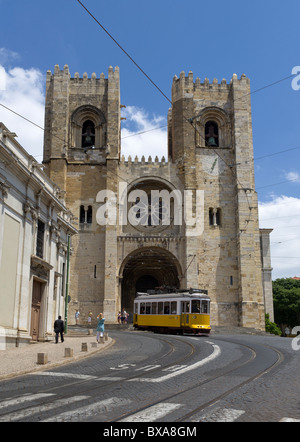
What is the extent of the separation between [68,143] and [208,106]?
39.4 feet

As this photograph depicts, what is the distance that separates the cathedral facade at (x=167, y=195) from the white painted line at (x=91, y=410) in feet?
91.4

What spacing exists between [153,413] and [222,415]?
877mm

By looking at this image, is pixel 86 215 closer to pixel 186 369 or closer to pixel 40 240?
pixel 40 240

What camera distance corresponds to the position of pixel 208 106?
3947 cm

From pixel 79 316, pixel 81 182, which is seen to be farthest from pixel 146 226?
pixel 79 316

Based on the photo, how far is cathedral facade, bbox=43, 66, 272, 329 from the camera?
117ft

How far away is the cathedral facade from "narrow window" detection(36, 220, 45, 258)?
14666 millimetres

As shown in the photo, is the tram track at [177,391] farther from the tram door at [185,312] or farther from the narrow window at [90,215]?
the narrow window at [90,215]

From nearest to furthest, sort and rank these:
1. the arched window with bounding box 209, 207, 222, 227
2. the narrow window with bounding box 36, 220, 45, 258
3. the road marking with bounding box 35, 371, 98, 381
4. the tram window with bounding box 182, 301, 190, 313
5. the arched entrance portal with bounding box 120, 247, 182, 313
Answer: the road marking with bounding box 35, 371, 98, 381 < the narrow window with bounding box 36, 220, 45, 258 < the tram window with bounding box 182, 301, 190, 313 < the arched window with bounding box 209, 207, 222, 227 < the arched entrance portal with bounding box 120, 247, 182, 313

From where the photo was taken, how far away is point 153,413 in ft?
19.9

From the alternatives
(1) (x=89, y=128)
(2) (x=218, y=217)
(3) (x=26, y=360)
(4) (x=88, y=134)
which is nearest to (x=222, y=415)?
(3) (x=26, y=360)

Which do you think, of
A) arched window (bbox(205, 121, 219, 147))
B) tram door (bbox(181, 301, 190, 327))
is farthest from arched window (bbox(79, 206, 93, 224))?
tram door (bbox(181, 301, 190, 327))

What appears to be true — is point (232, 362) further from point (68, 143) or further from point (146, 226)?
point (68, 143)

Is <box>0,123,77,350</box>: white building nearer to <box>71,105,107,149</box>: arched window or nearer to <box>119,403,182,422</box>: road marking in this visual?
<box>119,403,182,422</box>: road marking
